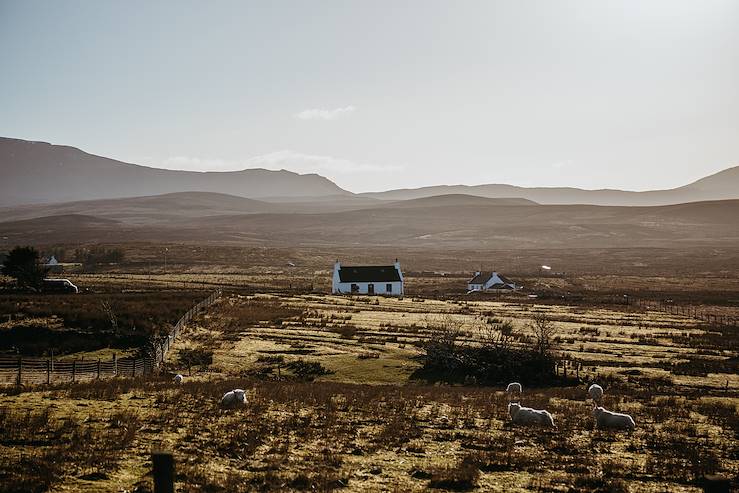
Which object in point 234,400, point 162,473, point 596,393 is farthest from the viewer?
point 596,393

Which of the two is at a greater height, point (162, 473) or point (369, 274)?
point (162, 473)

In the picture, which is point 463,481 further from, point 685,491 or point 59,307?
point 59,307

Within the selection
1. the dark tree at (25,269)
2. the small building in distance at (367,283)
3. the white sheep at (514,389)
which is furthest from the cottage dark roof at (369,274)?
the white sheep at (514,389)

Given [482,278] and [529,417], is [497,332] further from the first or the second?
[482,278]

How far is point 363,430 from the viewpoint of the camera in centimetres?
1797

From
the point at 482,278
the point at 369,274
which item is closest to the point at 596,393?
the point at 369,274

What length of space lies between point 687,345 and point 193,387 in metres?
35.9

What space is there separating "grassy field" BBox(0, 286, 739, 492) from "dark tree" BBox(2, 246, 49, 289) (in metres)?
36.0

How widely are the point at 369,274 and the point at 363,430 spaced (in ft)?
236

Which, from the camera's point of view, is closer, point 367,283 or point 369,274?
point 367,283

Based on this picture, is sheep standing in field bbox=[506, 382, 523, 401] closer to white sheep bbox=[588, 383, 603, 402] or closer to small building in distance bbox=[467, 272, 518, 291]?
white sheep bbox=[588, 383, 603, 402]

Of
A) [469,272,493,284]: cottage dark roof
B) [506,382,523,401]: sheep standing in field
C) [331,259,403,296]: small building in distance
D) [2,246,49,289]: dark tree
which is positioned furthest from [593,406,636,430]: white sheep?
[469,272,493,284]: cottage dark roof

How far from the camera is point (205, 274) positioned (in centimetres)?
12175

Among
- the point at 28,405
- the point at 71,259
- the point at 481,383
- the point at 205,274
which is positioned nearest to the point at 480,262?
the point at 205,274
